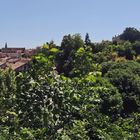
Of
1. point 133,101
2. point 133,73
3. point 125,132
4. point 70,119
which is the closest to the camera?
point 70,119

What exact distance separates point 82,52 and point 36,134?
105 centimetres

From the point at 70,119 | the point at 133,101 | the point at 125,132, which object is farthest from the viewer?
the point at 133,101

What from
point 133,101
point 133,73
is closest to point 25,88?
point 133,101

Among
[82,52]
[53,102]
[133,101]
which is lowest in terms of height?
[133,101]

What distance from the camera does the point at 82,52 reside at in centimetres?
515

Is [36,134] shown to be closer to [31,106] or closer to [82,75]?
[31,106]

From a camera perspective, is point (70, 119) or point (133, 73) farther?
point (133, 73)

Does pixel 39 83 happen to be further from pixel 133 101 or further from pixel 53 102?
pixel 133 101

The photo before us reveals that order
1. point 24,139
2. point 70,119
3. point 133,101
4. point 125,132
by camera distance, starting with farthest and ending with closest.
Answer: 1. point 133,101
2. point 125,132
3. point 70,119
4. point 24,139

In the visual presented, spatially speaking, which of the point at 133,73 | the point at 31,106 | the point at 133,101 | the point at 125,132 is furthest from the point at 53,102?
the point at 133,73

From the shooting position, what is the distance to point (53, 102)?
5.06 m

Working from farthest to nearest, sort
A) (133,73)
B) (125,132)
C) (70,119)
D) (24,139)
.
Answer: (133,73) < (125,132) < (70,119) < (24,139)

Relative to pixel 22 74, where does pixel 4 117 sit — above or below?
below

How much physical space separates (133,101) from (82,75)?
2725 cm
